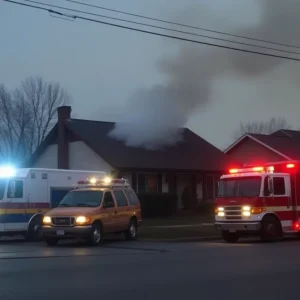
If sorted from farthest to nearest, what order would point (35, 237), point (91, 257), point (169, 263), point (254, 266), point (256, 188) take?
point (35, 237) → point (256, 188) → point (91, 257) → point (169, 263) → point (254, 266)

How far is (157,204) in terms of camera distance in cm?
3922

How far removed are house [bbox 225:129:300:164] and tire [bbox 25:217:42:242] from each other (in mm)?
25278

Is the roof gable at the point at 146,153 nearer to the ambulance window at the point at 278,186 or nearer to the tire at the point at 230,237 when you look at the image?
the tire at the point at 230,237

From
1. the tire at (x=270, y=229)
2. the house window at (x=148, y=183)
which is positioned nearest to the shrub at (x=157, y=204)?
the house window at (x=148, y=183)

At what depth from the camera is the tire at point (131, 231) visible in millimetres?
25109

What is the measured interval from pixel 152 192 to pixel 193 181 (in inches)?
177

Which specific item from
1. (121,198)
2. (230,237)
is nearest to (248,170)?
(230,237)

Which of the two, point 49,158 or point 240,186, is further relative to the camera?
point 49,158

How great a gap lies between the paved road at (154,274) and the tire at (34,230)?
554 centimetres

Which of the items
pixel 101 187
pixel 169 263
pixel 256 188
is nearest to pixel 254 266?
pixel 169 263

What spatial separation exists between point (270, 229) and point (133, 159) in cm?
1882

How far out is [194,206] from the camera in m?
43.1

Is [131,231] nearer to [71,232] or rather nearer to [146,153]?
[71,232]

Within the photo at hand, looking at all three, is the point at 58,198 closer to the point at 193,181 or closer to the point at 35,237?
the point at 35,237
